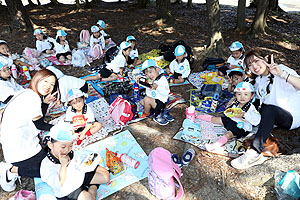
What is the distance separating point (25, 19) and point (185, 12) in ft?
28.9

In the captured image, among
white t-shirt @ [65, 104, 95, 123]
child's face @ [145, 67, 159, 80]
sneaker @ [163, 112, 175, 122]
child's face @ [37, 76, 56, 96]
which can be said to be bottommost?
sneaker @ [163, 112, 175, 122]

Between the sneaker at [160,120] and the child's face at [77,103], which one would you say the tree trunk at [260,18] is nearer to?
the sneaker at [160,120]

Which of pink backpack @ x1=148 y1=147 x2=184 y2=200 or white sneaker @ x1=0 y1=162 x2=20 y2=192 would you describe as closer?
pink backpack @ x1=148 y1=147 x2=184 y2=200

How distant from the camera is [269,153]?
329cm

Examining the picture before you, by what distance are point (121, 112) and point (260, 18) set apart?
703 centimetres

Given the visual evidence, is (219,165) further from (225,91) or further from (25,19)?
(25,19)

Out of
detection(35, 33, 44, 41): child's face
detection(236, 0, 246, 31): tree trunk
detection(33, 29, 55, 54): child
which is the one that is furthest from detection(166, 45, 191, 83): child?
detection(35, 33, 44, 41): child's face

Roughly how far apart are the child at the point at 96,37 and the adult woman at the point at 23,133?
14.0ft

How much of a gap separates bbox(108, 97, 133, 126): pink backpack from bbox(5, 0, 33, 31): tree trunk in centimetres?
784

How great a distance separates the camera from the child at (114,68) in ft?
19.4

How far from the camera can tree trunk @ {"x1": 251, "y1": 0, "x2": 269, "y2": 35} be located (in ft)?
26.1

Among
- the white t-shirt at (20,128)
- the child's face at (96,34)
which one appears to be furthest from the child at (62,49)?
the white t-shirt at (20,128)

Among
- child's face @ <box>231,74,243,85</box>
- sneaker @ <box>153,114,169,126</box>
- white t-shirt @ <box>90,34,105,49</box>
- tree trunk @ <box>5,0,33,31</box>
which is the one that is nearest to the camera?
sneaker @ <box>153,114,169,126</box>

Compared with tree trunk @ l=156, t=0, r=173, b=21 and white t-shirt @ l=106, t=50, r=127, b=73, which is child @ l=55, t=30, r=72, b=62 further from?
tree trunk @ l=156, t=0, r=173, b=21
